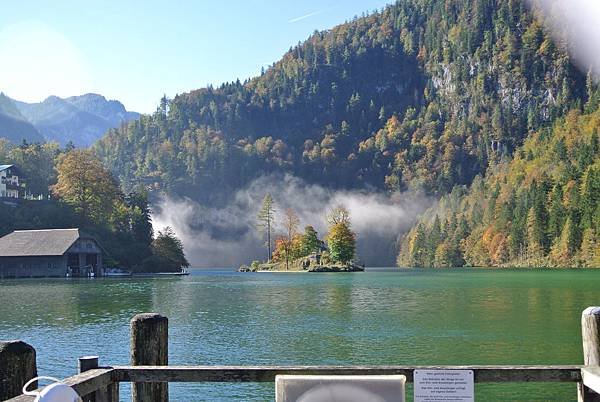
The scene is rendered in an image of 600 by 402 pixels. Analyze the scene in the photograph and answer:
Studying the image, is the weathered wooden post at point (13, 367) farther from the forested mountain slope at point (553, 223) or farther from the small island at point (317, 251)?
the forested mountain slope at point (553, 223)

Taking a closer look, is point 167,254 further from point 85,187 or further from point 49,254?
point 49,254

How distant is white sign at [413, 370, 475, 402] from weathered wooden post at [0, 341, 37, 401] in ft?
9.77

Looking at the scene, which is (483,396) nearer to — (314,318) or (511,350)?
(511,350)

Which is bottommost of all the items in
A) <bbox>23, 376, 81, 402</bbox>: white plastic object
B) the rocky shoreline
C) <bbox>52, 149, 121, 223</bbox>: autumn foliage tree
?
the rocky shoreline

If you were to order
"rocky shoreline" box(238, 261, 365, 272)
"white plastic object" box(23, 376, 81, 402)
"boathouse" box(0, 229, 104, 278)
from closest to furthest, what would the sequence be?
"white plastic object" box(23, 376, 81, 402) → "boathouse" box(0, 229, 104, 278) → "rocky shoreline" box(238, 261, 365, 272)

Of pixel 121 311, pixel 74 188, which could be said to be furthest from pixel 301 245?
pixel 121 311

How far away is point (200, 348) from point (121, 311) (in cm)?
1819

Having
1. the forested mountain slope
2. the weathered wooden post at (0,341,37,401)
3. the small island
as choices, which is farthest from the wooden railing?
the forested mountain slope

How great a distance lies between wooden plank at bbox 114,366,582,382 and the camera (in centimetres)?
570

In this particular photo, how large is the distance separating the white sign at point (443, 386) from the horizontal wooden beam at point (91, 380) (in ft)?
8.45

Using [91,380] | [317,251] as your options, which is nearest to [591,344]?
[91,380]

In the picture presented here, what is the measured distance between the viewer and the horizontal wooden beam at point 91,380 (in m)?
5.15

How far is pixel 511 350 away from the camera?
86.4 feet

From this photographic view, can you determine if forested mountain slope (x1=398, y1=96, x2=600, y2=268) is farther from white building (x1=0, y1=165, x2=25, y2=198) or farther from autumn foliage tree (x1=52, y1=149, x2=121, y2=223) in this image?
white building (x1=0, y1=165, x2=25, y2=198)
